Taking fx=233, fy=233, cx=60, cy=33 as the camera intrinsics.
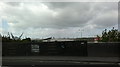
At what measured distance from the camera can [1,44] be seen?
30.5 metres

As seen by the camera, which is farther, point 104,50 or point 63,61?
point 104,50

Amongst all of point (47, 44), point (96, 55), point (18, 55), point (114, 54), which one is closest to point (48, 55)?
point (47, 44)

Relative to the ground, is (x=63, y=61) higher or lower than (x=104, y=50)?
lower

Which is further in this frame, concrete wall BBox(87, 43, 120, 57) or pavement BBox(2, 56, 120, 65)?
concrete wall BBox(87, 43, 120, 57)

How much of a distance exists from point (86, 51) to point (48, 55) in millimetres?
4636

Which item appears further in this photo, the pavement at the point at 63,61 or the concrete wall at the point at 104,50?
the concrete wall at the point at 104,50

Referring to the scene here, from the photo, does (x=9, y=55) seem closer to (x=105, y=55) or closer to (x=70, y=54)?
(x=70, y=54)

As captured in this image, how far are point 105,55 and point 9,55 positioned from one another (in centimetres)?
1180

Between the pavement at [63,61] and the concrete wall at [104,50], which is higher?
the concrete wall at [104,50]

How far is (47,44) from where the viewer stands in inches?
1122

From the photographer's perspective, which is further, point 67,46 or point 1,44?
point 1,44

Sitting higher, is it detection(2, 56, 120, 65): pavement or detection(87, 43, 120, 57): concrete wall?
detection(87, 43, 120, 57): concrete wall

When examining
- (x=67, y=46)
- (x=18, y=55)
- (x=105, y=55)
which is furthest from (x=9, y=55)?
(x=105, y=55)

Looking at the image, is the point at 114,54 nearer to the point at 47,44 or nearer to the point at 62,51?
the point at 62,51
